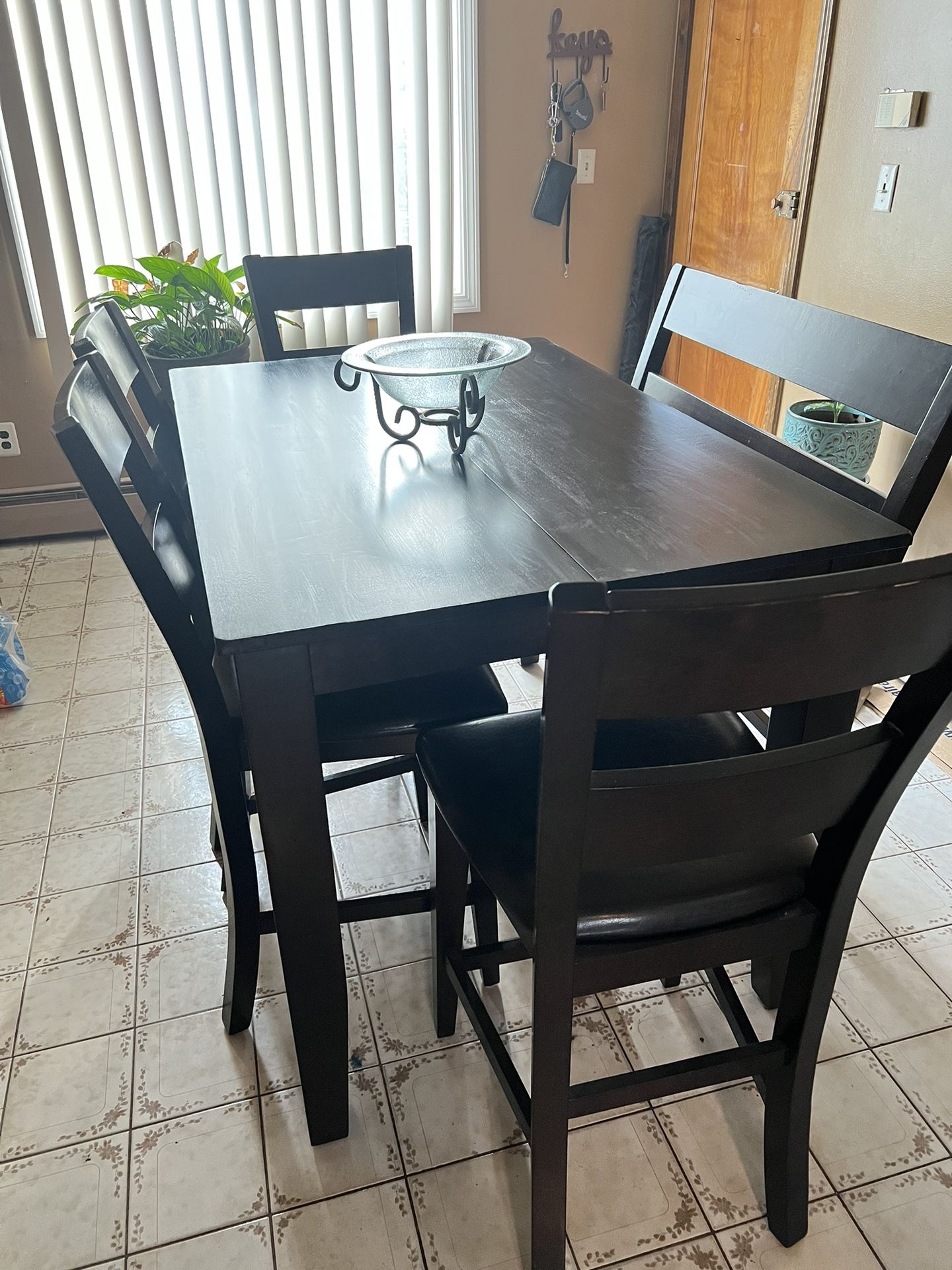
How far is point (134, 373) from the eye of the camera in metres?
1.79

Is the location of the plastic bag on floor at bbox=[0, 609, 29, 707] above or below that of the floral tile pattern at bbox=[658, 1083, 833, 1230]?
above

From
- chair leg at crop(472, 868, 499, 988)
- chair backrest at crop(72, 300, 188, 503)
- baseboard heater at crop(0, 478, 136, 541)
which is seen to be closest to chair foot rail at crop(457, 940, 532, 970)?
chair leg at crop(472, 868, 499, 988)

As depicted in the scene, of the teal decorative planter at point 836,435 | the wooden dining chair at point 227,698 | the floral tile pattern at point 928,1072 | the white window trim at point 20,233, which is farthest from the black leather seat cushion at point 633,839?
the white window trim at point 20,233

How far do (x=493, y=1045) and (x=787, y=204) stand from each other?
2510 millimetres

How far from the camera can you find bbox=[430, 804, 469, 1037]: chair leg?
1.35 meters

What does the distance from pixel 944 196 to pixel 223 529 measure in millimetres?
1912

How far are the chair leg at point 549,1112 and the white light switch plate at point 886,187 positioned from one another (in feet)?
7.27

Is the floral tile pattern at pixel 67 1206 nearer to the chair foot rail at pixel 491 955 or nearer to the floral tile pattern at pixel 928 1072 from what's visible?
the chair foot rail at pixel 491 955

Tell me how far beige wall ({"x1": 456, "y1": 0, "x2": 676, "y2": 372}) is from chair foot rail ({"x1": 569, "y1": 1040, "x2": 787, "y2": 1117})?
2.89 meters

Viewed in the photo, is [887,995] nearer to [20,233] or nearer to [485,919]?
[485,919]

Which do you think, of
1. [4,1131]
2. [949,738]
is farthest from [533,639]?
[949,738]

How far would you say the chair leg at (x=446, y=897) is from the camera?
135 centimetres

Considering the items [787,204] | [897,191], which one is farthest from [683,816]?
[787,204]

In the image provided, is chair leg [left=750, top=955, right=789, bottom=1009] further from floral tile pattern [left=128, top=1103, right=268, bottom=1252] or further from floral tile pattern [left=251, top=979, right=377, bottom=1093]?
floral tile pattern [left=128, top=1103, right=268, bottom=1252]
